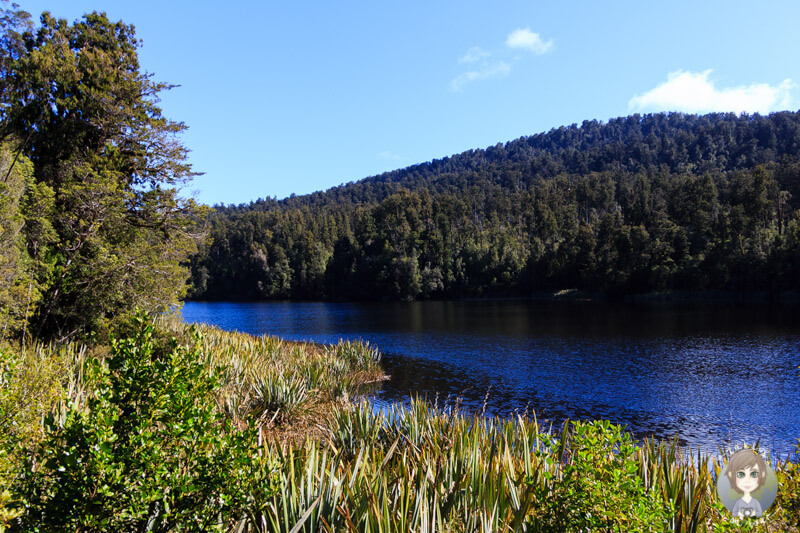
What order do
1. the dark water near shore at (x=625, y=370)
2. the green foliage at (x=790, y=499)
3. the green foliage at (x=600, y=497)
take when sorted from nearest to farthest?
Answer: the green foliage at (x=600, y=497), the green foliage at (x=790, y=499), the dark water near shore at (x=625, y=370)

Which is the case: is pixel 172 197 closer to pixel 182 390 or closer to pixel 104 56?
pixel 104 56

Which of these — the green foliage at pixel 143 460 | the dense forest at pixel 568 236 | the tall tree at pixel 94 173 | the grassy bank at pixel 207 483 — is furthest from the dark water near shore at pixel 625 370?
the dense forest at pixel 568 236

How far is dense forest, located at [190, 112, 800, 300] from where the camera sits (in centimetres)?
6262

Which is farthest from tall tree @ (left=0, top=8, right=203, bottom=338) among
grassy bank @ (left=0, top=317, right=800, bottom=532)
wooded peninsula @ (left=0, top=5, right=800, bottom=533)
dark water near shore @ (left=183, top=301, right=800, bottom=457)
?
grassy bank @ (left=0, top=317, right=800, bottom=532)

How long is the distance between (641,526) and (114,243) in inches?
763

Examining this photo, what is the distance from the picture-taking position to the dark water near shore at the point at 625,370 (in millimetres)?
14890

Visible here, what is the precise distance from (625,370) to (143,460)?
22463mm

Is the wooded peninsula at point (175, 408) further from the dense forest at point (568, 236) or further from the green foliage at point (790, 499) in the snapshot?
the dense forest at point (568, 236)

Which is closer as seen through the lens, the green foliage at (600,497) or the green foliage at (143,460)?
the green foliage at (600,497)

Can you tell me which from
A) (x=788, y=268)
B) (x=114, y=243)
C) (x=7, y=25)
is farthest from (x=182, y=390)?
(x=788, y=268)

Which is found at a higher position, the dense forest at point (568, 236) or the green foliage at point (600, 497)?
the dense forest at point (568, 236)

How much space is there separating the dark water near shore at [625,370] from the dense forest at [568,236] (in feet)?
79.0

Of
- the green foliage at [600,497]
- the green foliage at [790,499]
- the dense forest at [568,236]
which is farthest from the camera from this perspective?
the dense forest at [568,236]

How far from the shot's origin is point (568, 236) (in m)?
82.0
